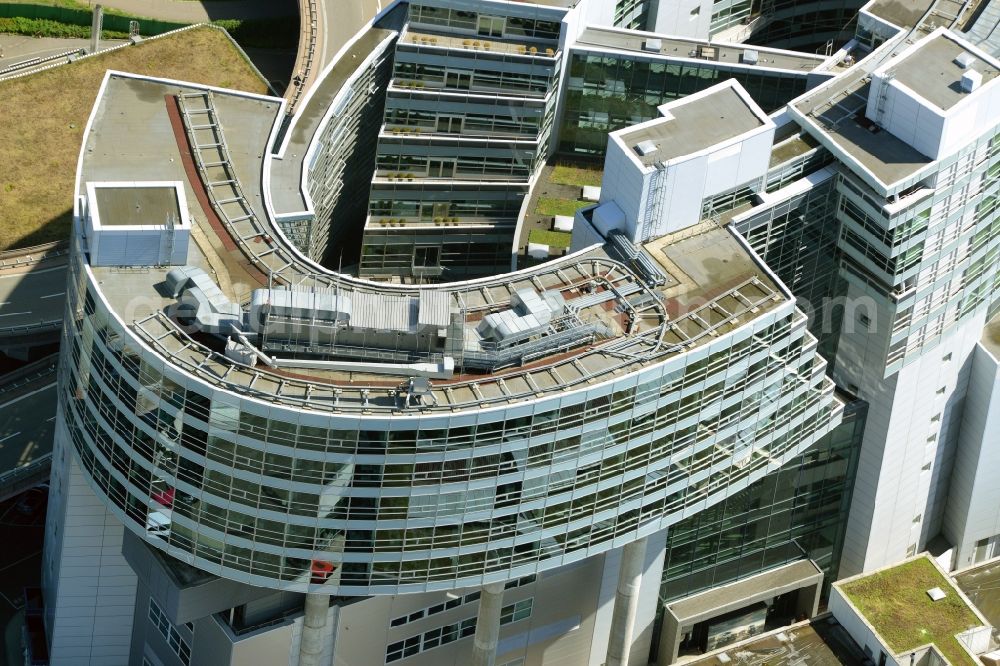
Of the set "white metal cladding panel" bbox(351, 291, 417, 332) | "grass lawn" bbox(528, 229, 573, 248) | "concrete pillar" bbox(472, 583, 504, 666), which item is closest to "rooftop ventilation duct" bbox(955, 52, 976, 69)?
"grass lawn" bbox(528, 229, 573, 248)

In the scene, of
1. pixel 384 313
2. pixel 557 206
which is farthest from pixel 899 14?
pixel 384 313

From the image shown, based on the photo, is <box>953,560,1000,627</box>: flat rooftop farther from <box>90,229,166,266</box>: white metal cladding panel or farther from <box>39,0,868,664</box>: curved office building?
<box>90,229,166,266</box>: white metal cladding panel

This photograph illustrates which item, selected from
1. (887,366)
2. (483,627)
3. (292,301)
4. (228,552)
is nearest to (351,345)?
(292,301)

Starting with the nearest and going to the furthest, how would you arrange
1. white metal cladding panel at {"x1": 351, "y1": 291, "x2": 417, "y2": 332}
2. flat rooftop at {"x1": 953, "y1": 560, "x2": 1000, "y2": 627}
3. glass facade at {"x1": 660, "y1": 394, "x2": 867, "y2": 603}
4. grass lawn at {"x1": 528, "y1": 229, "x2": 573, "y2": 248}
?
1. white metal cladding panel at {"x1": 351, "y1": 291, "x2": 417, "y2": 332}
2. glass facade at {"x1": 660, "y1": 394, "x2": 867, "y2": 603}
3. flat rooftop at {"x1": 953, "y1": 560, "x2": 1000, "y2": 627}
4. grass lawn at {"x1": 528, "y1": 229, "x2": 573, "y2": 248}

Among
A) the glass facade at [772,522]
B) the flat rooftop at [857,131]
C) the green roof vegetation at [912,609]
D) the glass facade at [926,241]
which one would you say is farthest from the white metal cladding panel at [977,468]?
the flat rooftop at [857,131]

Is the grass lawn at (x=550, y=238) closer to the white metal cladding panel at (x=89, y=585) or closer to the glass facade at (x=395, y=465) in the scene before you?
the glass facade at (x=395, y=465)

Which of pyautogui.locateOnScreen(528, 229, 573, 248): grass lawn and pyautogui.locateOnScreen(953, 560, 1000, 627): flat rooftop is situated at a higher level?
pyautogui.locateOnScreen(528, 229, 573, 248): grass lawn
